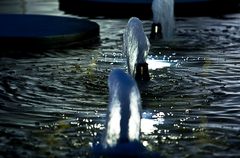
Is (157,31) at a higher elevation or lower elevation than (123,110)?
lower

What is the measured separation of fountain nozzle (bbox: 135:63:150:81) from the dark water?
1.05 ft

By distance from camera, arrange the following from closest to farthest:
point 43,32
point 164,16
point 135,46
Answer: point 135,46
point 43,32
point 164,16

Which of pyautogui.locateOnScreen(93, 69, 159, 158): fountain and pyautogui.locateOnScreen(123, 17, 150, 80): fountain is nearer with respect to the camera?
pyautogui.locateOnScreen(93, 69, 159, 158): fountain

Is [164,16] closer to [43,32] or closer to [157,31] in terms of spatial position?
[157,31]

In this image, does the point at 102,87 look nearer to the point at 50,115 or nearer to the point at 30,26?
the point at 50,115

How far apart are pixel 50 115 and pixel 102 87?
199 cm

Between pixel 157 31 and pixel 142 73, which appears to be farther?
pixel 157 31

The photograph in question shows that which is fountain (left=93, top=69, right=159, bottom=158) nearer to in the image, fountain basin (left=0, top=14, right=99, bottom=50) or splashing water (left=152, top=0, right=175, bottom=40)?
fountain basin (left=0, top=14, right=99, bottom=50)

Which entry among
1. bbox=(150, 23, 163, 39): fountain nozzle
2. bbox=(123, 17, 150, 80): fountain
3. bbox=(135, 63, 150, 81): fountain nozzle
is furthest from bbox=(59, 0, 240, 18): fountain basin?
bbox=(135, 63, 150, 81): fountain nozzle

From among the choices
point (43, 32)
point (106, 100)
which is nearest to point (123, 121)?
point (106, 100)

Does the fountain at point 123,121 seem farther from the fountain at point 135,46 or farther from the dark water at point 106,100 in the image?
the fountain at point 135,46

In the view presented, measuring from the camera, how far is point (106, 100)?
10.4 m

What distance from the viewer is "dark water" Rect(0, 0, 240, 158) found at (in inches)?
322

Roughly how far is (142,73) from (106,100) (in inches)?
67.8
